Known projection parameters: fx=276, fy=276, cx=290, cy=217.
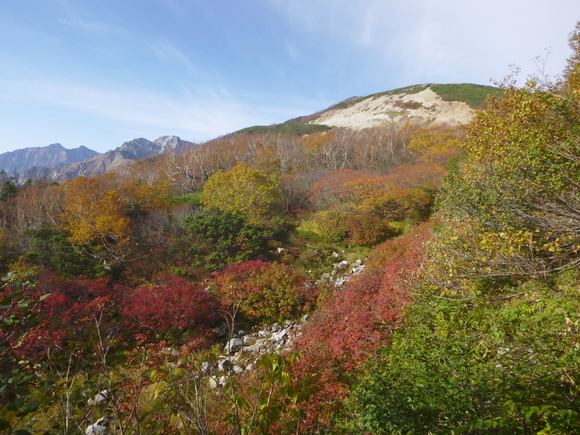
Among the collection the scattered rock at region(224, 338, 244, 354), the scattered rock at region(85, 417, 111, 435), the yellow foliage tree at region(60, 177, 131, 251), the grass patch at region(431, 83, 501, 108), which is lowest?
the scattered rock at region(224, 338, 244, 354)

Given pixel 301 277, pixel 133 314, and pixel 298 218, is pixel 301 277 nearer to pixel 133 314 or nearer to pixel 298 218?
pixel 133 314

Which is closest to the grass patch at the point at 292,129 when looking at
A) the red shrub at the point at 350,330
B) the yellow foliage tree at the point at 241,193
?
the yellow foliage tree at the point at 241,193

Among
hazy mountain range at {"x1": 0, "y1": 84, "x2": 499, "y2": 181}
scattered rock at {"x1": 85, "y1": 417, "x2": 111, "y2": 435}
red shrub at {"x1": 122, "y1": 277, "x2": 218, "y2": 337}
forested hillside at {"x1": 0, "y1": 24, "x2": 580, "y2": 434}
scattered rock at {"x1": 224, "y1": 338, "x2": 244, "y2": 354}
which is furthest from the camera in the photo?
hazy mountain range at {"x1": 0, "y1": 84, "x2": 499, "y2": 181}

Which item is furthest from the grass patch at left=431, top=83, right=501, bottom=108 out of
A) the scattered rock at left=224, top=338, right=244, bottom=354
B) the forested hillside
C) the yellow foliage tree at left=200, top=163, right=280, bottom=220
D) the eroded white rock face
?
the scattered rock at left=224, top=338, right=244, bottom=354

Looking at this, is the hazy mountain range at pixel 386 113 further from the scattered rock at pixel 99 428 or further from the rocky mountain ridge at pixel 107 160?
the scattered rock at pixel 99 428

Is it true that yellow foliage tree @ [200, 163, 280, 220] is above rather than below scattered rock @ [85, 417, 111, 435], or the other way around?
above

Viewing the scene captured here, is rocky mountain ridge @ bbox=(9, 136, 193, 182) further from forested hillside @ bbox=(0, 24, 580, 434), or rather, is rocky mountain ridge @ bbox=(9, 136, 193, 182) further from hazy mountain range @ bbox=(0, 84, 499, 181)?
forested hillside @ bbox=(0, 24, 580, 434)

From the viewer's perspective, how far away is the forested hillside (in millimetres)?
2693

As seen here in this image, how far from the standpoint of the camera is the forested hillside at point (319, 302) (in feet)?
8.84

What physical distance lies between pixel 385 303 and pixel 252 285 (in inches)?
178

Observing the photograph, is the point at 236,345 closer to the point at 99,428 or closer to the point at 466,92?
the point at 99,428

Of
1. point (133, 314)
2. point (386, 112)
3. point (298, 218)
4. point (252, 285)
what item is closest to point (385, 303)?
→ point (252, 285)

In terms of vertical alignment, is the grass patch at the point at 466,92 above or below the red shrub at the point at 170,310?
above

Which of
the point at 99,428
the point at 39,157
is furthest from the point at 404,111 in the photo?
the point at 39,157
